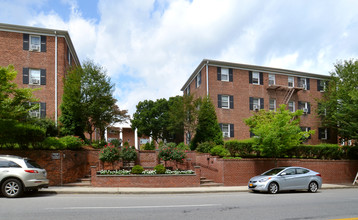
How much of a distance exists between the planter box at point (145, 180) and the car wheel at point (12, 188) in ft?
15.2

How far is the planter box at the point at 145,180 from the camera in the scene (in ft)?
51.7

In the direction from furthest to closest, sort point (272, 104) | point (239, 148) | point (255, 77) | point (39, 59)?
point (272, 104), point (255, 77), point (39, 59), point (239, 148)

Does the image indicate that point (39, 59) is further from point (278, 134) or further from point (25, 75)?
point (278, 134)

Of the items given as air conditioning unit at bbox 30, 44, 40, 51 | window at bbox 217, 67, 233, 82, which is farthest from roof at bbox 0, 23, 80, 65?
window at bbox 217, 67, 233, 82

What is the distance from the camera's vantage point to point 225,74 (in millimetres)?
28453

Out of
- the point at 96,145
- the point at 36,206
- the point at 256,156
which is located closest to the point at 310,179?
the point at 256,156

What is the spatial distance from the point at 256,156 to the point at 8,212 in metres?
16.1

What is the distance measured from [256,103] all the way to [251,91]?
1395mm

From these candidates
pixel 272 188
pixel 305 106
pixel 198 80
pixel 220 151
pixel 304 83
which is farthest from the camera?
pixel 304 83

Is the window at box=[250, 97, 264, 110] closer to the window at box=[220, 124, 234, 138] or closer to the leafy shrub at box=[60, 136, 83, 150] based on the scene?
Answer: the window at box=[220, 124, 234, 138]

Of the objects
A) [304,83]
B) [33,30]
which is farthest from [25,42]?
[304,83]

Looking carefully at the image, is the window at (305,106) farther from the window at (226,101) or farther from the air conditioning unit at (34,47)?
the air conditioning unit at (34,47)

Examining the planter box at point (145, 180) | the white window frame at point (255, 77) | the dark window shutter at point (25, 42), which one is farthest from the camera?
the white window frame at point (255, 77)

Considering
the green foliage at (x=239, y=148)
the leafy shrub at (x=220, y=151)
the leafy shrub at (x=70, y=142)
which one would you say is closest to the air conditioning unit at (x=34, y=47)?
the leafy shrub at (x=70, y=142)
